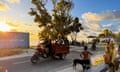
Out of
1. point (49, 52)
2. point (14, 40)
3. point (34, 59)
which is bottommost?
point (34, 59)

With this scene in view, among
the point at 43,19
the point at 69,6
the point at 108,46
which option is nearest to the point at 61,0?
the point at 69,6

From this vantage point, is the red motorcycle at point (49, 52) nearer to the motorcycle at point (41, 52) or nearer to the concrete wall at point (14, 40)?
the motorcycle at point (41, 52)

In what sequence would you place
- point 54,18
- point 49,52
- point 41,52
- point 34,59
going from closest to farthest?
point 34,59, point 41,52, point 49,52, point 54,18

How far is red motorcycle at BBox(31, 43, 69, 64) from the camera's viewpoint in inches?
832

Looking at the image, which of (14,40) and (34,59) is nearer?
(34,59)

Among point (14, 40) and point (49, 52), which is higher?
point (14, 40)

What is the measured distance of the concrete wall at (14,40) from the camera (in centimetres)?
3966

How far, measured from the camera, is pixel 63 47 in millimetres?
24406

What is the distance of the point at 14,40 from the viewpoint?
137 feet

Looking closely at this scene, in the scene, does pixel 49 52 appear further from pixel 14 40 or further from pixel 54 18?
pixel 54 18

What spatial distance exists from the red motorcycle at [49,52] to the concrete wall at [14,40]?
16639 mm

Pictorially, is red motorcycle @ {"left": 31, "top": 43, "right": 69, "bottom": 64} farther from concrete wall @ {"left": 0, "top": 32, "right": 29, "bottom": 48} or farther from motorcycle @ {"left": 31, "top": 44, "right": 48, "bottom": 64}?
concrete wall @ {"left": 0, "top": 32, "right": 29, "bottom": 48}

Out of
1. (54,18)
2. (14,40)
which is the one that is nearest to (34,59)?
(14,40)

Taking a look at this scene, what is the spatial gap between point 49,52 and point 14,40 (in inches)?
785
